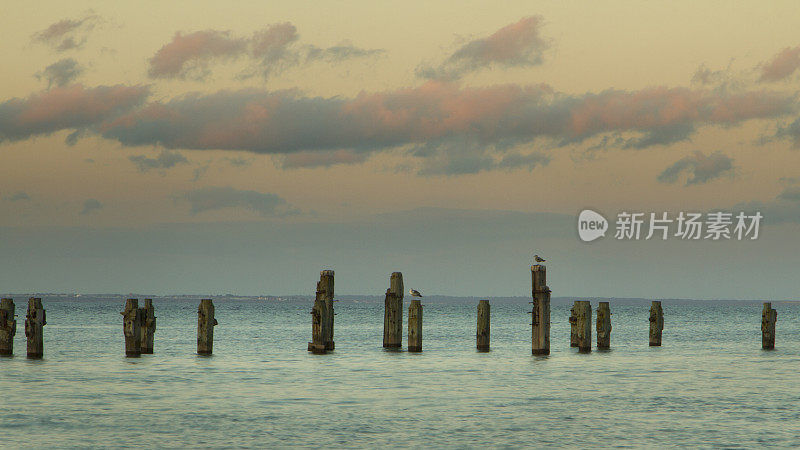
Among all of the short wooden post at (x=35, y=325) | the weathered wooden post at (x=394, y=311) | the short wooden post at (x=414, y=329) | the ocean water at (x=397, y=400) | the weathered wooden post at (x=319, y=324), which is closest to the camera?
the ocean water at (x=397, y=400)

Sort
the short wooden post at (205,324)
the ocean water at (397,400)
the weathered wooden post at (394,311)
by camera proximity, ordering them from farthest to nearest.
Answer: the weathered wooden post at (394,311)
the short wooden post at (205,324)
the ocean water at (397,400)

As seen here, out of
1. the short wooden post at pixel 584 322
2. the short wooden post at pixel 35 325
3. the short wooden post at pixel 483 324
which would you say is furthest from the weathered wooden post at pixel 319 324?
the short wooden post at pixel 584 322

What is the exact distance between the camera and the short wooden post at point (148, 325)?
3340 centimetres

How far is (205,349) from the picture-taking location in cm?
3688

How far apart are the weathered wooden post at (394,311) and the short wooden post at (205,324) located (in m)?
5.88

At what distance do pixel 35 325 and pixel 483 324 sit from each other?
51.1 feet

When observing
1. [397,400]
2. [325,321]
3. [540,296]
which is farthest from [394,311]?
[397,400]

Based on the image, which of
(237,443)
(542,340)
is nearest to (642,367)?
(542,340)

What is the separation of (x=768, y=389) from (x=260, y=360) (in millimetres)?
18101

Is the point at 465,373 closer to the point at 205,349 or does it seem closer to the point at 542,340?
the point at 542,340

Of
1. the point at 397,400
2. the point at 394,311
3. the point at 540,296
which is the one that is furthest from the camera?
the point at 394,311

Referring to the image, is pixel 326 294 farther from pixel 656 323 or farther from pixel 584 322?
pixel 656 323

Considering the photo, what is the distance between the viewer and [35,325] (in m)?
32.8

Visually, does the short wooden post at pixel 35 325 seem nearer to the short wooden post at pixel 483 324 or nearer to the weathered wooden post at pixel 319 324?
the weathered wooden post at pixel 319 324
